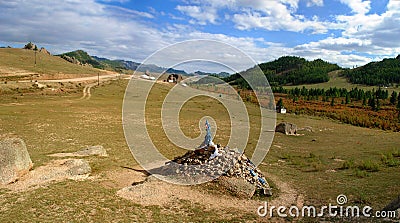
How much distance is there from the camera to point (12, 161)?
1219cm

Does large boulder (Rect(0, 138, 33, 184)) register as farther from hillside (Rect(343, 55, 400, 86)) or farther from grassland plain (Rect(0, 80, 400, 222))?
hillside (Rect(343, 55, 400, 86))

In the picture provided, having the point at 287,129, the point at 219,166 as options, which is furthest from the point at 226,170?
the point at 287,129

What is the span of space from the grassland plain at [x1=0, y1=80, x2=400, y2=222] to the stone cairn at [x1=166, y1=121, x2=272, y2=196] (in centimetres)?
218

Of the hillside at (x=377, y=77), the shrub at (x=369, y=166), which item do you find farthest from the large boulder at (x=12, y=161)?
the hillside at (x=377, y=77)

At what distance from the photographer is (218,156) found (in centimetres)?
1397

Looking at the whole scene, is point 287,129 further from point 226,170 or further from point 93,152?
point 93,152

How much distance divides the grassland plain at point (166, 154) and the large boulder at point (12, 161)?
1.19m

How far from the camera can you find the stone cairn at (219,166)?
13.1 metres

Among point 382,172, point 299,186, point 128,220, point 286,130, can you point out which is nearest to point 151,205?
point 128,220

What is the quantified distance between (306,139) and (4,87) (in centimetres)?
4728

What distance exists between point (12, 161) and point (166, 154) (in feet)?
31.3

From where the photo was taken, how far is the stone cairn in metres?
13.1

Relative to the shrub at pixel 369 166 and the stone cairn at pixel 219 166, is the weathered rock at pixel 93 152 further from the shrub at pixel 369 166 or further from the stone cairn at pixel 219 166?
the shrub at pixel 369 166

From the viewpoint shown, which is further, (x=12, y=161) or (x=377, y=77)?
(x=377, y=77)
